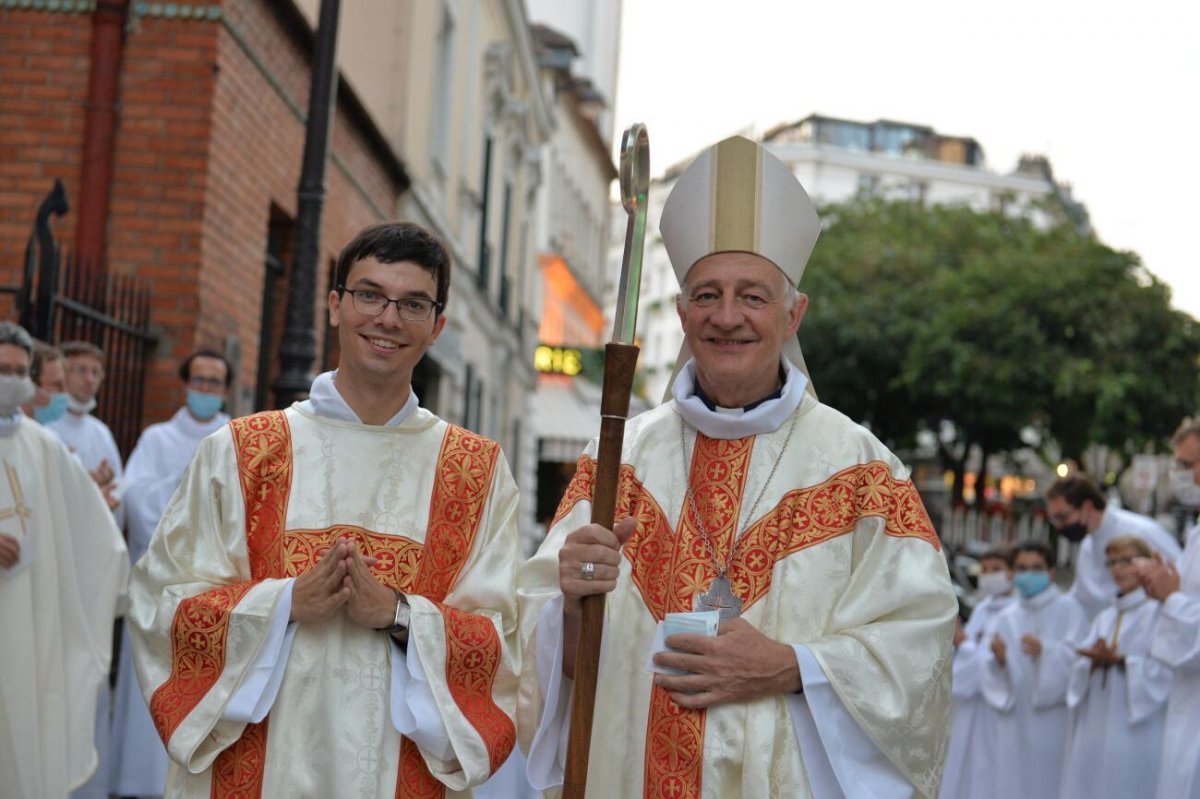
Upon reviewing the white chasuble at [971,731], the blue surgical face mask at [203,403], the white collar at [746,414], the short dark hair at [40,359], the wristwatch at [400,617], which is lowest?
the white chasuble at [971,731]

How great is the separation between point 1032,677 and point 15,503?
22.9ft

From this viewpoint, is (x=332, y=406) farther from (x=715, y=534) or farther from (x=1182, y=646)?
(x=1182, y=646)

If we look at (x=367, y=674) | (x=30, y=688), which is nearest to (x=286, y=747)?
(x=367, y=674)

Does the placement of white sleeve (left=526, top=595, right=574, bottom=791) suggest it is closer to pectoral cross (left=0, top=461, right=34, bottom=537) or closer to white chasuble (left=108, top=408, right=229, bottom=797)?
pectoral cross (left=0, top=461, right=34, bottom=537)

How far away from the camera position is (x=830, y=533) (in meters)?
4.35

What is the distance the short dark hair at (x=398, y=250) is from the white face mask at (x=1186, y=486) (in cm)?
581

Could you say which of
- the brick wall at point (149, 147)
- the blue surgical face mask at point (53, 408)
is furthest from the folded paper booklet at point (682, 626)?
the brick wall at point (149, 147)

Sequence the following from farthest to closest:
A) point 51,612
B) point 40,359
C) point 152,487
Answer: point 152,487
point 40,359
point 51,612

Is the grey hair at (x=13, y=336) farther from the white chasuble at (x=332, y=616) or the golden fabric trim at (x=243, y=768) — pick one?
the golden fabric trim at (x=243, y=768)

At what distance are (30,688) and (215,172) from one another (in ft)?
14.1

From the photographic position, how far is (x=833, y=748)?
417 centimetres

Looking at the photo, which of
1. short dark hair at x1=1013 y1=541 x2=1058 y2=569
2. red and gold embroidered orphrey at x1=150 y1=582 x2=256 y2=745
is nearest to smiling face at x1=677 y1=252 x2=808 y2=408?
red and gold embroidered orphrey at x1=150 y1=582 x2=256 y2=745

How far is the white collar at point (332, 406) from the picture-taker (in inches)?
184

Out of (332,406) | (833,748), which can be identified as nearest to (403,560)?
(332,406)
